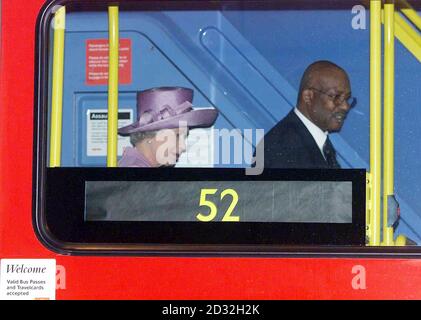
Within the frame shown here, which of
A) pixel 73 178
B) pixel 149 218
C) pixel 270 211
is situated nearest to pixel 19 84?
pixel 73 178

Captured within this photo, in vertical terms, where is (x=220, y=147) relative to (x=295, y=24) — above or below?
below

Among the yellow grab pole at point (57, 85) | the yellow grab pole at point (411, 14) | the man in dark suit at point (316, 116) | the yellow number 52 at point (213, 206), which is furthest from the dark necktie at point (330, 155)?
the yellow grab pole at point (57, 85)

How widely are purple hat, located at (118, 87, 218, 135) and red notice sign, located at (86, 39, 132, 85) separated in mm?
97

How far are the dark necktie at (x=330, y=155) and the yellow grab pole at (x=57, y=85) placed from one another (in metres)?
1.00

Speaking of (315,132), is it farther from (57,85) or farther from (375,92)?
(57,85)

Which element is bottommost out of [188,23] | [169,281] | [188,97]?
[169,281]

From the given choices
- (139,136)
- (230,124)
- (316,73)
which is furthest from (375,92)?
(139,136)

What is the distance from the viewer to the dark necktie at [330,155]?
4.53m

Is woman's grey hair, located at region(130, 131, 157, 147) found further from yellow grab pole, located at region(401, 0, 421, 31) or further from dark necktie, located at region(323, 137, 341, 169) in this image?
yellow grab pole, located at region(401, 0, 421, 31)

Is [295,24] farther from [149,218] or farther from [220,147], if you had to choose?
[149,218]

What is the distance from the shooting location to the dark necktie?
4531mm

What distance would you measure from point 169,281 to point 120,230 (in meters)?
0.27

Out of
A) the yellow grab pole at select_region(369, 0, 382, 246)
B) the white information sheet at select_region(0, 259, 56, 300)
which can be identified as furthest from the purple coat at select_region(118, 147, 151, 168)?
the yellow grab pole at select_region(369, 0, 382, 246)

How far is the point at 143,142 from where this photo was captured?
4594 millimetres
